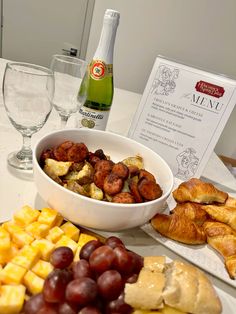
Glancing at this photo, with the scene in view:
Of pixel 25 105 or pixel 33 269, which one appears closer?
pixel 33 269

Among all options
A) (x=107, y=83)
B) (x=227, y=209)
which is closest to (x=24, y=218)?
(x=227, y=209)

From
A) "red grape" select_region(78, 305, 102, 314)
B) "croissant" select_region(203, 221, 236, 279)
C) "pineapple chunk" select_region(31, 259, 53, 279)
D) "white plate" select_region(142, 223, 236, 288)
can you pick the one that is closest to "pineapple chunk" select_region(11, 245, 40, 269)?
"pineapple chunk" select_region(31, 259, 53, 279)

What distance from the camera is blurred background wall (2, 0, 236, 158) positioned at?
7.44 feet

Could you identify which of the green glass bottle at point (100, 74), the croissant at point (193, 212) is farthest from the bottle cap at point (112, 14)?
the croissant at point (193, 212)

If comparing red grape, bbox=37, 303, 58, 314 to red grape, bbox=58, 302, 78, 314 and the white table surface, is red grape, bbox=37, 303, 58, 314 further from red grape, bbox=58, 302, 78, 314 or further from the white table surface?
the white table surface

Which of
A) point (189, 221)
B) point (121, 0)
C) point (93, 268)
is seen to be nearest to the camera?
point (93, 268)

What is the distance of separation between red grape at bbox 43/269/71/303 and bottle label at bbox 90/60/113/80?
1.94ft

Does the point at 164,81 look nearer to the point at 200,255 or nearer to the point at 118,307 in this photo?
the point at 200,255

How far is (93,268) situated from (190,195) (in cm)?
31

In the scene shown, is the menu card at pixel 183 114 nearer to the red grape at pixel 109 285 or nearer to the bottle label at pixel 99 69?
the bottle label at pixel 99 69

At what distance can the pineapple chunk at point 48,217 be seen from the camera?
0.51 metres

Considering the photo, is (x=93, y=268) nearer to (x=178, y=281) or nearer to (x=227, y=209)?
(x=178, y=281)

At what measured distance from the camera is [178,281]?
437 mm

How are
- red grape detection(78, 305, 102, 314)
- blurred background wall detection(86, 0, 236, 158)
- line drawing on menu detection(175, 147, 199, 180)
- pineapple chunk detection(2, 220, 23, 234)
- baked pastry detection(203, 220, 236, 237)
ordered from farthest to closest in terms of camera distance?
1. blurred background wall detection(86, 0, 236, 158)
2. line drawing on menu detection(175, 147, 199, 180)
3. baked pastry detection(203, 220, 236, 237)
4. pineapple chunk detection(2, 220, 23, 234)
5. red grape detection(78, 305, 102, 314)
